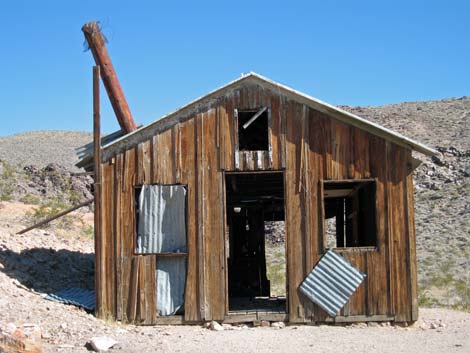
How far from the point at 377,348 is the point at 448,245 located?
67.3 ft

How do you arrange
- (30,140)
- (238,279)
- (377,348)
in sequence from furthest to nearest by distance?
(30,140), (238,279), (377,348)

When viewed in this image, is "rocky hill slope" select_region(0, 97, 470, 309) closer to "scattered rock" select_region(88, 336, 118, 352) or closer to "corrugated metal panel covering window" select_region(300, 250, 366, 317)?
"corrugated metal panel covering window" select_region(300, 250, 366, 317)

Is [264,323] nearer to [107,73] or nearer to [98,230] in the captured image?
[98,230]

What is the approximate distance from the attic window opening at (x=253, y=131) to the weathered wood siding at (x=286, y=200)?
2.45ft

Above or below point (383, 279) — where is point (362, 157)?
above

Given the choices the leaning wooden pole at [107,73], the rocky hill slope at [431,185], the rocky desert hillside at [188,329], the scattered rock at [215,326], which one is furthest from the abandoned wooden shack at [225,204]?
the rocky hill slope at [431,185]

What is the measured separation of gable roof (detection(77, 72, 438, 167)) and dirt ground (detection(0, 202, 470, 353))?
3.32 m

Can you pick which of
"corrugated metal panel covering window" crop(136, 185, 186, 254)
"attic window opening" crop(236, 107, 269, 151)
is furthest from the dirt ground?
"attic window opening" crop(236, 107, 269, 151)

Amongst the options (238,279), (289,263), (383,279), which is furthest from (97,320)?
(238,279)

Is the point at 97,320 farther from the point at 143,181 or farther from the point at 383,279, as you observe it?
the point at 383,279

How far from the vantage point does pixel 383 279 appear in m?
13.0

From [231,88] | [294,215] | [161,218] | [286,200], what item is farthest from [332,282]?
[231,88]

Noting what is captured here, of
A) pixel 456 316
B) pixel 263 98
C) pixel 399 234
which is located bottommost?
pixel 456 316

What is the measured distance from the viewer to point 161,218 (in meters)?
13.2
